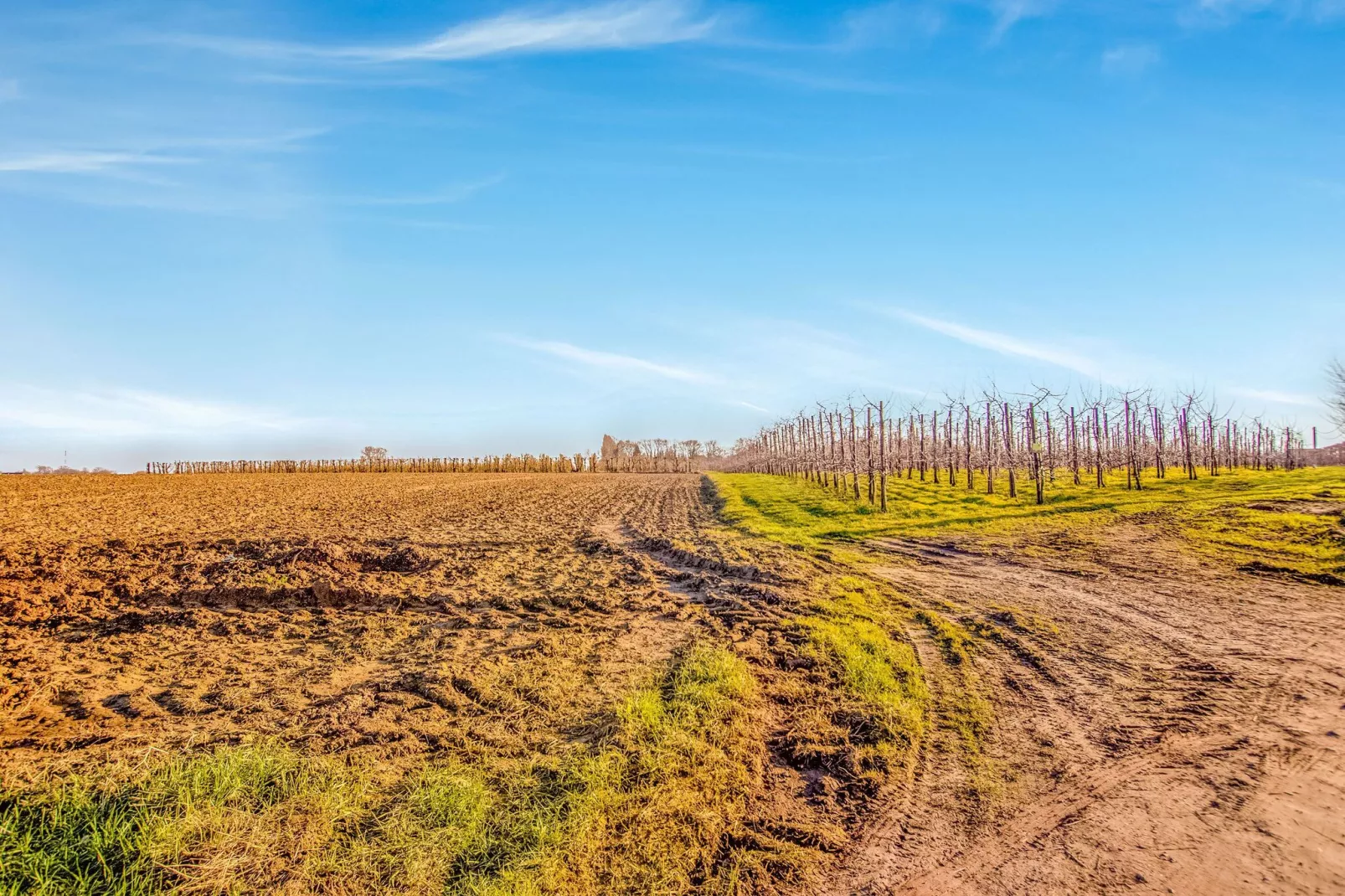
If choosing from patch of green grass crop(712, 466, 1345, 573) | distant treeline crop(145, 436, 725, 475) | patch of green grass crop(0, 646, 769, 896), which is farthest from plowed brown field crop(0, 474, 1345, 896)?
distant treeline crop(145, 436, 725, 475)

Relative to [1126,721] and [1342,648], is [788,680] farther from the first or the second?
[1342,648]

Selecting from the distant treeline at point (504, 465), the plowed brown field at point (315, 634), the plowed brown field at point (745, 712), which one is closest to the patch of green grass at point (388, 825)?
the plowed brown field at point (745, 712)

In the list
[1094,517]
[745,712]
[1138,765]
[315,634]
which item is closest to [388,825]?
[745,712]

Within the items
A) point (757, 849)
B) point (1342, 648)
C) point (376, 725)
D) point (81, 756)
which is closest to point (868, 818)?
point (757, 849)

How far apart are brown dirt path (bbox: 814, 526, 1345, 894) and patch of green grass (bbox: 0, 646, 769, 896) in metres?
1.34

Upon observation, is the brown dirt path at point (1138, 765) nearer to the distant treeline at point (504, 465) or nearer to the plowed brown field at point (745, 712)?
the plowed brown field at point (745, 712)

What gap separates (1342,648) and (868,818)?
8216 mm

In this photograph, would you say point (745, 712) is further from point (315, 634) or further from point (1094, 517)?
point (1094, 517)

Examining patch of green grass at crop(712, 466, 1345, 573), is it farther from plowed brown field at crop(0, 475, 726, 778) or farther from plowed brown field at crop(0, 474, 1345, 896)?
plowed brown field at crop(0, 475, 726, 778)

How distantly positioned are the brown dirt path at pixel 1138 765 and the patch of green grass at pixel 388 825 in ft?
4.39

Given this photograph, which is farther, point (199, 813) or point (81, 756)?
point (81, 756)

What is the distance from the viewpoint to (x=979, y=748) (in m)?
6.25

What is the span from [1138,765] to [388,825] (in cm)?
632

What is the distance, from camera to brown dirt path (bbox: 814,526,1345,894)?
4.53m
